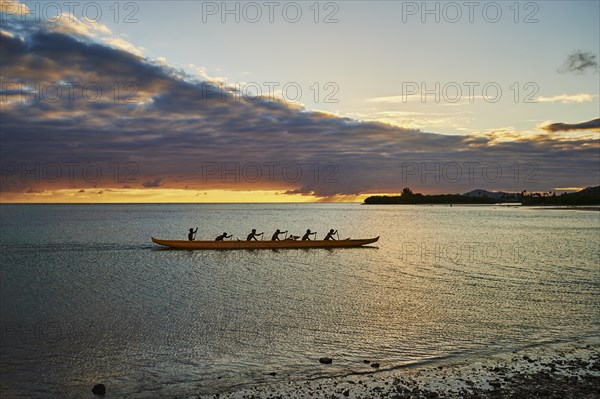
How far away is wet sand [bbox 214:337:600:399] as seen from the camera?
36.7ft

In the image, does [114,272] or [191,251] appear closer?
[114,272]

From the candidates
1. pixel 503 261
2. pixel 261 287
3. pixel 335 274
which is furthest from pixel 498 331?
pixel 503 261

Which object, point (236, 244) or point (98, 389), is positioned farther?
point (236, 244)

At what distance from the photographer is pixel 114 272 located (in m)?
33.6

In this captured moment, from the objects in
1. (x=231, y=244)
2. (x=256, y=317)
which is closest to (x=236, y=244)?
(x=231, y=244)

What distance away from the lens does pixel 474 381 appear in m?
12.1

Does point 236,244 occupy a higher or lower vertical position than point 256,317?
higher

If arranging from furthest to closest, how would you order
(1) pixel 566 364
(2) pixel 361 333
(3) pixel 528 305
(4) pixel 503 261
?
1. (4) pixel 503 261
2. (3) pixel 528 305
3. (2) pixel 361 333
4. (1) pixel 566 364

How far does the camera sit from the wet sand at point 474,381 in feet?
36.7

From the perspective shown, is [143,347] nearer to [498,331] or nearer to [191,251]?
[498,331]

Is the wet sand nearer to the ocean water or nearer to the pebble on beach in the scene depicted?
the ocean water

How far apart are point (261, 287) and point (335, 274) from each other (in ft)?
22.2

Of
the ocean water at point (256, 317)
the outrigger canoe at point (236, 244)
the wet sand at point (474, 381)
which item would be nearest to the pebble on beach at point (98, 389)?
the ocean water at point (256, 317)

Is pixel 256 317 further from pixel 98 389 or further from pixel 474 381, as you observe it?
pixel 474 381
